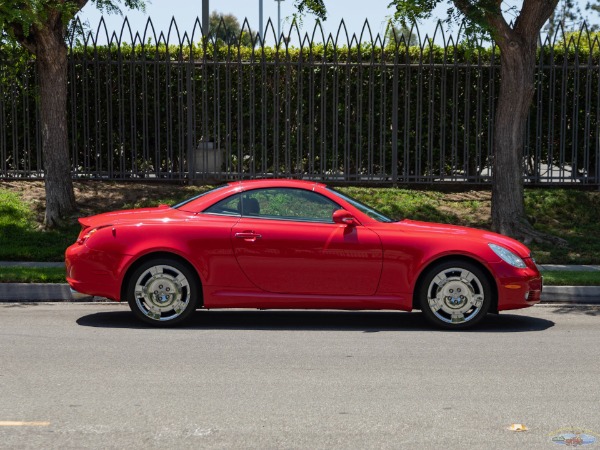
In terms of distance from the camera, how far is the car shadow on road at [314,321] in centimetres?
977

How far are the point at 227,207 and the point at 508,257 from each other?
2.64m

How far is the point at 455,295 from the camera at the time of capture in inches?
376

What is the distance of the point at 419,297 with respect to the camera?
9.56 m

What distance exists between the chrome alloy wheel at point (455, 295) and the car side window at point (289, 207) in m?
1.17

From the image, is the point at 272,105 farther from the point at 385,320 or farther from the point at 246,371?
the point at 246,371

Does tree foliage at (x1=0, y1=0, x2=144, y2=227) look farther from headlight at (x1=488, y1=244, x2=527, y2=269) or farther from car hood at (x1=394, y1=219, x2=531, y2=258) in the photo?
headlight at (x1=488, y1=244, x2=527, y2=269)

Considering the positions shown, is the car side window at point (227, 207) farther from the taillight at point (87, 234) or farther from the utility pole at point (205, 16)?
the utility pole at point (205, 16)

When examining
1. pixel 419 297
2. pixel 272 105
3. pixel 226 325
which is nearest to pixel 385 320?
pixel 419 297

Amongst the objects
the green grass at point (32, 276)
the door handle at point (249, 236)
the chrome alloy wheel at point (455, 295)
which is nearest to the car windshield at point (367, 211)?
the chrome alloy wheel at point (455, 295)

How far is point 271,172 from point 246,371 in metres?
11.1

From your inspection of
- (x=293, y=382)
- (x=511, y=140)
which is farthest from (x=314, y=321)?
(x=511, y=140)

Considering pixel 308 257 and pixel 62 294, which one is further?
pixel 62 294

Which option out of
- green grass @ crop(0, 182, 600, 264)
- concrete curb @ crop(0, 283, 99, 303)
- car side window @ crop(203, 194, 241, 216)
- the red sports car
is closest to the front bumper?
the red sports car

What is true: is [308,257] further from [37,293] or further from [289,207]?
[37,293]
